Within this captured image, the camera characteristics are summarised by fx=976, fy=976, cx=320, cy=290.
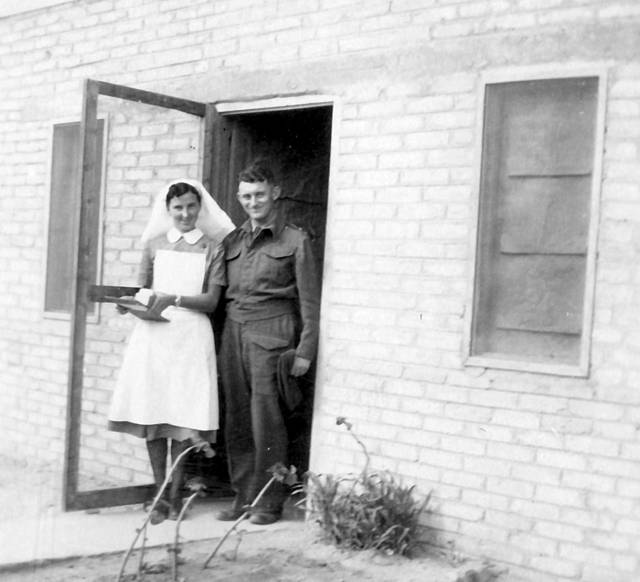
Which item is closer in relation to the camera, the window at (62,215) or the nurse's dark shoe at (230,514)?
the nurse's dark shoe at (230,514)

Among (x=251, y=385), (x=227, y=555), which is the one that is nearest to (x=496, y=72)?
(x=251, y=385)

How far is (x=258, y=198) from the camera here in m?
5.50

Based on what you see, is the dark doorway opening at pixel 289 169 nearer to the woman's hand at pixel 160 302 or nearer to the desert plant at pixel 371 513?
the woman's hand at pixel 160 302

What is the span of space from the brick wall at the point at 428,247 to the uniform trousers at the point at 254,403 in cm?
25

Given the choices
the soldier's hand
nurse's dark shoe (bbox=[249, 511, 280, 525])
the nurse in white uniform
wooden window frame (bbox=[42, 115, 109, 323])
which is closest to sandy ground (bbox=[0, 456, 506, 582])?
nurse's dark shoe (bbox=[249, 511, 280, 525])

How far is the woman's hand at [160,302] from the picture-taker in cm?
543

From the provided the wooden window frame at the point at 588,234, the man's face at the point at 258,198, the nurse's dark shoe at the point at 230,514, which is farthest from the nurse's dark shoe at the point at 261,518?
the man's face at the point at 258,198

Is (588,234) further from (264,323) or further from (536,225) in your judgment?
(264,323)

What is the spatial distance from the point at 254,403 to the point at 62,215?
9.33ft

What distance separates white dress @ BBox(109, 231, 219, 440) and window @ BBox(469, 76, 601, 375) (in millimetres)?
1593

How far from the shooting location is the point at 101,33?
23.0ft

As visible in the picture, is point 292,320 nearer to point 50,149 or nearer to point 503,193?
point 503,193

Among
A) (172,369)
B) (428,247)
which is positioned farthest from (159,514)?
(428,247)

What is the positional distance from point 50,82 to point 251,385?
3.35 metres
